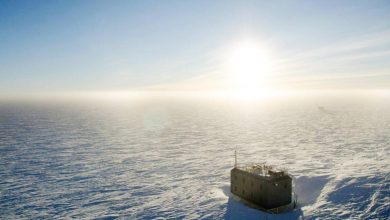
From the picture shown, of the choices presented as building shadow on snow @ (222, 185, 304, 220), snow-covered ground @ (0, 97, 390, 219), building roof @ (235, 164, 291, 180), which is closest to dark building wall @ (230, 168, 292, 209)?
building roof @ (235, 164, 291, 180)

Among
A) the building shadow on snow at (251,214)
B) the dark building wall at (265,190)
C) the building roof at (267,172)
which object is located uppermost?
the building roof at (267,172)

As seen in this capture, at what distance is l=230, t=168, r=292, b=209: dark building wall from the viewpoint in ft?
131

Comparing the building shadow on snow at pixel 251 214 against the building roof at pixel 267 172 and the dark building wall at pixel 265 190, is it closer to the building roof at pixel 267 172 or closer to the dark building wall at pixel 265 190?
the dark building wall at pixel 265 190

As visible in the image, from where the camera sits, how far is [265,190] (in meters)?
39.9

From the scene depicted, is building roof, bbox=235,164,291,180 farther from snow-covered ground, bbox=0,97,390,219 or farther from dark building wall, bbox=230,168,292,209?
snow-covered ground, bbox=0,97,390,219

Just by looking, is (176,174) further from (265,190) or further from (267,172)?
(265,190)

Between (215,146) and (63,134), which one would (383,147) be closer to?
(215,146)

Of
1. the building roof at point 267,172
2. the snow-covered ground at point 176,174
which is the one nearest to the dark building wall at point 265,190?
the building roof at point 267,172

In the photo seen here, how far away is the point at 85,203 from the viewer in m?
43.2

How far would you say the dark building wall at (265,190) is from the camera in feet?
131

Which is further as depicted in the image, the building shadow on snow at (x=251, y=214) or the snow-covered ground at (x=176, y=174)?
the snow-covered ground at (x=176, y=174)

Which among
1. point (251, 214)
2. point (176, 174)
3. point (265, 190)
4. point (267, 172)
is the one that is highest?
point (267, 172)

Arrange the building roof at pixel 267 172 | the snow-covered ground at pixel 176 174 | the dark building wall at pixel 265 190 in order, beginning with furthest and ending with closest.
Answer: the snow-covered ground at pixel 176 174 → the building roof at pixel 267 172 → the dark building wall at pixel 265 190

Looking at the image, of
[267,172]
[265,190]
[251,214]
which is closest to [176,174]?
[267,172]
